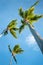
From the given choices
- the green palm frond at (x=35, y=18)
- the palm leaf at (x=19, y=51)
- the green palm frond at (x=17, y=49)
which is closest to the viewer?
the green palm frond at (x=35, y=18)

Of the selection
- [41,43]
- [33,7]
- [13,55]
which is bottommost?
[41,43]

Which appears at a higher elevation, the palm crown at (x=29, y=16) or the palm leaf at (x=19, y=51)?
the palm crown at (x=29, y=16)

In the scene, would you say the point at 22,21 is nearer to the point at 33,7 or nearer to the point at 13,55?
the point at 33,7

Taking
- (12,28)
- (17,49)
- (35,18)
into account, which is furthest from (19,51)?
(35,18)

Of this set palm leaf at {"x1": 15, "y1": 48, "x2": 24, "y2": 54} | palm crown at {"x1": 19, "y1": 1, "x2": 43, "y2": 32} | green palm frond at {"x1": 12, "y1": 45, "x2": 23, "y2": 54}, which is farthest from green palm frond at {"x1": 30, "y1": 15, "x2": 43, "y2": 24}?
palm leaf at {"x1": 15, "y1": 48, "x2": 24, "y2": 54}

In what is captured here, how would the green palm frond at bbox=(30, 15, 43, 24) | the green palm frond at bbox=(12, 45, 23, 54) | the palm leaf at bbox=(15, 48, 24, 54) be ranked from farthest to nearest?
the palm leaf at bbox=(15, 48, 24, 54) → the green palm frond at bbox=(12, 45, 23, 54) → the green palm frond at bbox=(30, 15, 43, 24)

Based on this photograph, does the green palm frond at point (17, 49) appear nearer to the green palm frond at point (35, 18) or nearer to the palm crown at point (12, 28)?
the palm crown at point (12, 28)

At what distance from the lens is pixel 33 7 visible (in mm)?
26562

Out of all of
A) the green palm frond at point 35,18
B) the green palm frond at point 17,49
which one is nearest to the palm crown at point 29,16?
the green palm frond at point 35,18

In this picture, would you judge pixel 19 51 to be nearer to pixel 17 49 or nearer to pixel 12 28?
pixel 17 49

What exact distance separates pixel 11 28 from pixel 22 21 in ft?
8.32

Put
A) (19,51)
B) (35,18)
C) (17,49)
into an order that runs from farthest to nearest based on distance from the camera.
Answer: (19,51) < (17,49) < (35,18)

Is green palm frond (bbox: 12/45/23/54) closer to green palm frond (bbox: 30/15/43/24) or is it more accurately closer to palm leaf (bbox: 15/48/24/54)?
palm leaf (bbox: 15/48/24/54)

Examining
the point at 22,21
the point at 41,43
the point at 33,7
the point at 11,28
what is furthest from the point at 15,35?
the point at 41,43
